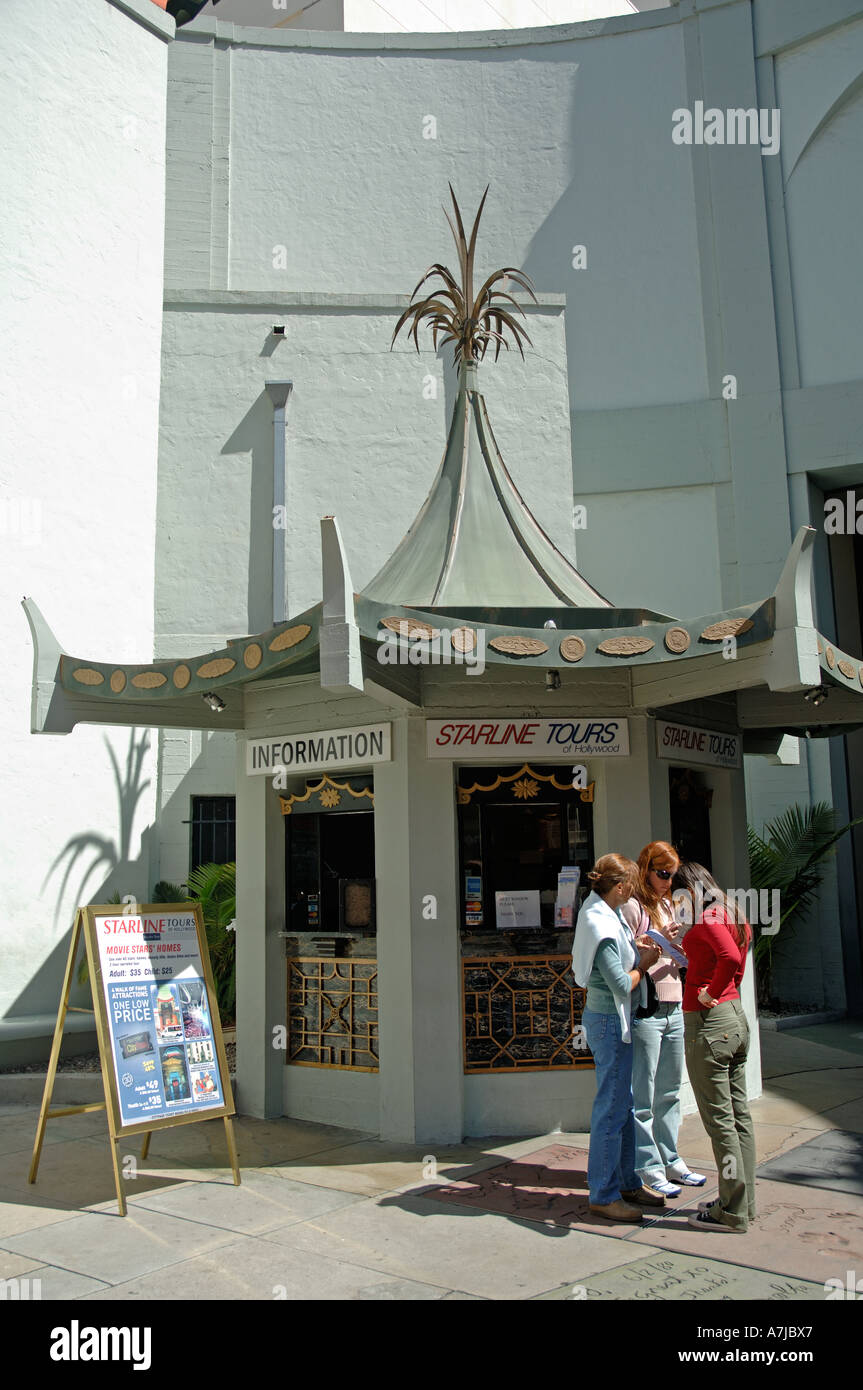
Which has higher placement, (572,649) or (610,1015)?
(572,649)

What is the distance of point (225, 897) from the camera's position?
13406mm

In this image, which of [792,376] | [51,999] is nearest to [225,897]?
[51,999]

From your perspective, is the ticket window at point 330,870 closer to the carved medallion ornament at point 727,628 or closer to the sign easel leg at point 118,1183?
the sign easel leg at point 118,1183

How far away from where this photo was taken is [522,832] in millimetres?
8969

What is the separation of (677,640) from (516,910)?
2643mm

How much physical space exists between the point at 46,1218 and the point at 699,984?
13.7ft

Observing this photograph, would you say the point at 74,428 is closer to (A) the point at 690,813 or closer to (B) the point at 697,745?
(B) the point at 697,745

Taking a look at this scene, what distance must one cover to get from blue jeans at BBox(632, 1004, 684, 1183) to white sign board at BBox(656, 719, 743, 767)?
2512mm

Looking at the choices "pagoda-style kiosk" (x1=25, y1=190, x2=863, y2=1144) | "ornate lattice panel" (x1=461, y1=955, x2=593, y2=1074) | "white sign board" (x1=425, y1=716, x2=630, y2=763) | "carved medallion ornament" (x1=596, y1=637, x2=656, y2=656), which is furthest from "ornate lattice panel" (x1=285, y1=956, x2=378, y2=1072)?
"carved medallion ornament" (x1=596, y1=637, x2=656, y2=656)

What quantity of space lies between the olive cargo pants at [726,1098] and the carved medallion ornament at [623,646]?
7.43 feet

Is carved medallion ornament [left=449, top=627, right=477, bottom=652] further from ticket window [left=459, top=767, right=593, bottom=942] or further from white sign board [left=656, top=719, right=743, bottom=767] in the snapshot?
white sign board [left=656, top=719, right=743, bottom=767]

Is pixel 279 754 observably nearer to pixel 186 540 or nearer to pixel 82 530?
pixel 82 530

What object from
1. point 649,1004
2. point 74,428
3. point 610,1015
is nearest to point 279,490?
point 74,428

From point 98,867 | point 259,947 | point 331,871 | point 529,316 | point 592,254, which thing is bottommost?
point 259,947
